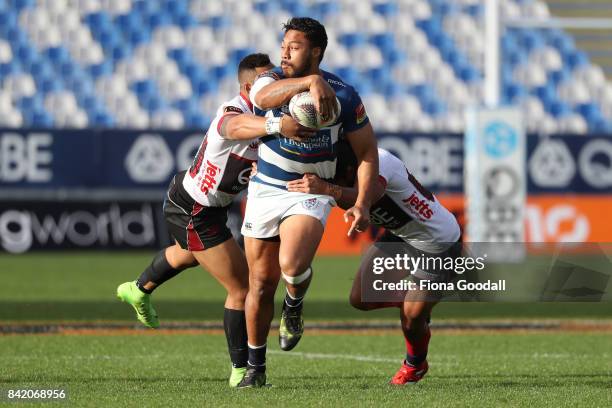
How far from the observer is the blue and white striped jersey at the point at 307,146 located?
712cm

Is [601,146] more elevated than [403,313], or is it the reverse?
[403,313]

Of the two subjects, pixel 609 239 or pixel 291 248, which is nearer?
pixel 291 248

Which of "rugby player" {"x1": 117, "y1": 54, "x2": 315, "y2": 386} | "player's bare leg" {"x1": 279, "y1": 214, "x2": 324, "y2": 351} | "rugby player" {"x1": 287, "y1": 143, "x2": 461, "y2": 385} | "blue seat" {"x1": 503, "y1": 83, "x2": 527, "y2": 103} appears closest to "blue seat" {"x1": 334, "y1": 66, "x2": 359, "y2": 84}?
"blue seat" {"x1": 503, "y1": 83, "x2": 527, "y2": 103}

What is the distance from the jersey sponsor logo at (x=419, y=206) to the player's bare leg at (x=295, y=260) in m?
0.75

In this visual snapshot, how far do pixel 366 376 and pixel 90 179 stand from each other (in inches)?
504

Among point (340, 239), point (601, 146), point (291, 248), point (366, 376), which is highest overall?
point (291, 248)

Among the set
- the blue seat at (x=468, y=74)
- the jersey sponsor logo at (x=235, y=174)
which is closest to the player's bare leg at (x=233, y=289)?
the jersey sponsor logo at (x=235, y=174)

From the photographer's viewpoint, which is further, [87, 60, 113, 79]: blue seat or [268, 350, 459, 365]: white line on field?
[87, 60, 113, 79]: blue seat

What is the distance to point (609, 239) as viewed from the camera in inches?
803

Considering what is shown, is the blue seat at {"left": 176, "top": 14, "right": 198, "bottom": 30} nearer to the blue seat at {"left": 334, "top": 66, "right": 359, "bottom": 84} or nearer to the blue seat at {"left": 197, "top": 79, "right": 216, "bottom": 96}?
the blue seat at {"left": 197, "top": 79, "right": 216, "bottom": 96}

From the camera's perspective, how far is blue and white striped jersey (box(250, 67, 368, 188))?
712 centimetres

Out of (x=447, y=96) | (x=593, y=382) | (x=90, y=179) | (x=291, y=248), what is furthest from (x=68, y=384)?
(x=447, y=96)

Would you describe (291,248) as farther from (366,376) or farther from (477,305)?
(477,305)

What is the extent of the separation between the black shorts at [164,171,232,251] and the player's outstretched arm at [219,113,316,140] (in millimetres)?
829
